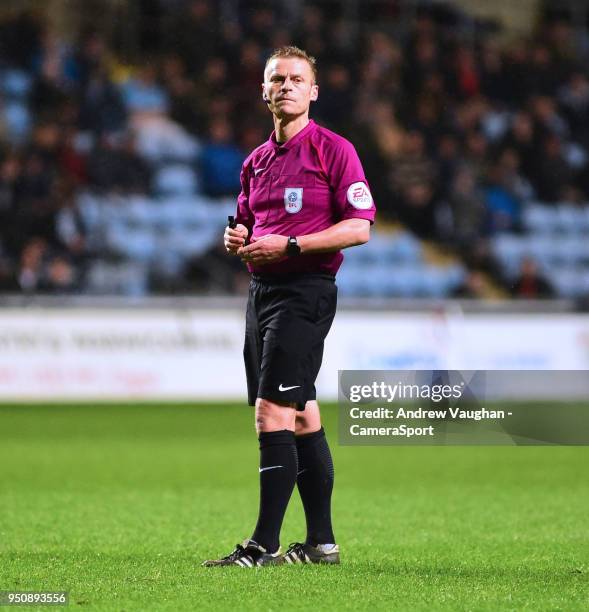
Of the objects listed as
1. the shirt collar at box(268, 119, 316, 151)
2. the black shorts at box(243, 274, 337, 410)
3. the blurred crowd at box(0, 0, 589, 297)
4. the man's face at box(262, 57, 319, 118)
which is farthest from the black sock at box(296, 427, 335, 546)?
the blurred crowd at box(0, 0, 589, 297)

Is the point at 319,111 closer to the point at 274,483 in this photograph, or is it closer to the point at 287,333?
the point at 287,333

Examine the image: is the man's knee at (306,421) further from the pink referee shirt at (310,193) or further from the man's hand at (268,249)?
the man's hand at (268,249)

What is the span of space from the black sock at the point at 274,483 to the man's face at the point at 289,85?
1293 mm

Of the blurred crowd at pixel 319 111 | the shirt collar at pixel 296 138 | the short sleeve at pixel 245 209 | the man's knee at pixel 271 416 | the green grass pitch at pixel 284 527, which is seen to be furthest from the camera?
the blurred crowd at pixel 319 111

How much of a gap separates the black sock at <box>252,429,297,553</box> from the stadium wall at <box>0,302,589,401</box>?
28.6 ft

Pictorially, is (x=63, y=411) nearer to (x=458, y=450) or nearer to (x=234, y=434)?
(x=234, y=434)

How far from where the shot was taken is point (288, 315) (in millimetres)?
5000

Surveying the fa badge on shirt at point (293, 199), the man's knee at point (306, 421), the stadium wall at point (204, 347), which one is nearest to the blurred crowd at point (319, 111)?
the stadium wall at point (204, 347)

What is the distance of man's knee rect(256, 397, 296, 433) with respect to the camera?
197 inches

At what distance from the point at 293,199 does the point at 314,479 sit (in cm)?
115

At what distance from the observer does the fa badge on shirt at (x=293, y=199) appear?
506 centimetres

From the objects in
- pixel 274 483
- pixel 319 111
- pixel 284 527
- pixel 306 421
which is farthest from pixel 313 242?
pixel 319 111

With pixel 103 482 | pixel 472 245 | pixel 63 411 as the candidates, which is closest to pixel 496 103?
pixel 472 245

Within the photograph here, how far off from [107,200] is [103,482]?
851 cm
